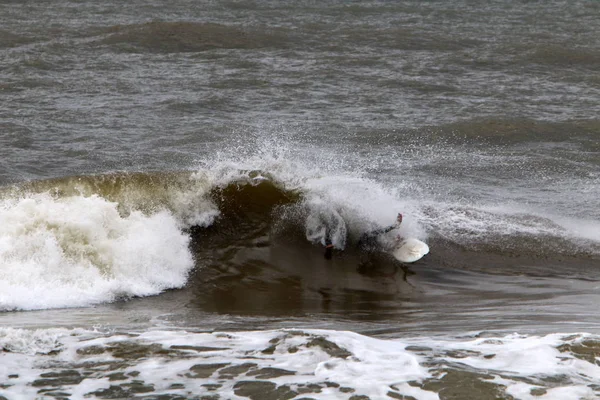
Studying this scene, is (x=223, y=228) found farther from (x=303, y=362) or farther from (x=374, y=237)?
(x=303, y=362)

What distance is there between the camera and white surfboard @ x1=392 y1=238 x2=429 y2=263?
10.2 metres

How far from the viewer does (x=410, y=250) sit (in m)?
10.3

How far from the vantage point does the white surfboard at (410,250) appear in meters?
10.2

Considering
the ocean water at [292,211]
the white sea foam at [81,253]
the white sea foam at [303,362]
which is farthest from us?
the white sea foam at [81,253]

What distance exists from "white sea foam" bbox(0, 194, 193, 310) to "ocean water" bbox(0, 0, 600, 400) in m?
0.03

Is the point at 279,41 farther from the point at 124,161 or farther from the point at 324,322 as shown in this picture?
the point at 324,322

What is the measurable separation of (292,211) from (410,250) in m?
1.62

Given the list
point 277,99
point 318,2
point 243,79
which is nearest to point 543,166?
point 277,99

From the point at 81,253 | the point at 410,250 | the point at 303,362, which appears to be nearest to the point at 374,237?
the point at 410,250

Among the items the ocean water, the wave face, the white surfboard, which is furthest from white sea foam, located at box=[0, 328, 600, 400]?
the white surfboard

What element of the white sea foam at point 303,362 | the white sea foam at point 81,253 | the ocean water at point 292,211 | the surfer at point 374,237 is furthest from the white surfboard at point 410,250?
the white sea foam at point 303,362

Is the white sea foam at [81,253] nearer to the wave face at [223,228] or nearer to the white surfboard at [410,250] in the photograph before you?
the wave face at [223,228]

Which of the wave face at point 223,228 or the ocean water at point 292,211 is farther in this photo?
the wave face at point 223,228

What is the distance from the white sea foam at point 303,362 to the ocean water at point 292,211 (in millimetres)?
23
